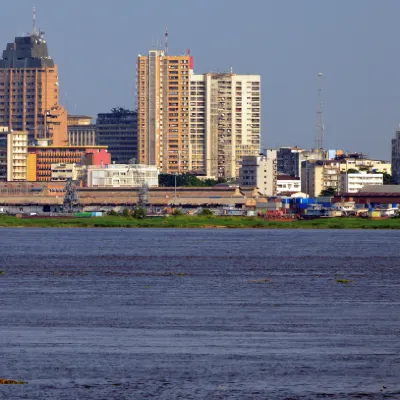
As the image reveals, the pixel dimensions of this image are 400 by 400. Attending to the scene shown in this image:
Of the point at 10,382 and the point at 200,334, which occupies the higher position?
the point at 200,334

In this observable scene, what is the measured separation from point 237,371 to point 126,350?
12.9 ft

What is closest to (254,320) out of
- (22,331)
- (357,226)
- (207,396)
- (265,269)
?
(22,331)

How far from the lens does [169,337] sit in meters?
35.4

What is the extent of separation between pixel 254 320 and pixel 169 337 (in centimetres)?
518

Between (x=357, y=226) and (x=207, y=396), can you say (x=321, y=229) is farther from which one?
(x=207, y=396)

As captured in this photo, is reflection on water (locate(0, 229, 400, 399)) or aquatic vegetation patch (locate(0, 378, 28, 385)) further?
reflection on water (locate(0, 229, 400, 399))

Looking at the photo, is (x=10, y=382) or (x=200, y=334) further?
(x=200, y=334)

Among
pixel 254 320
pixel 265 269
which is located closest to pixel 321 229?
pixel 265 269

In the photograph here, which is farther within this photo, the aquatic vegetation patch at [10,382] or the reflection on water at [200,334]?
the reflection on water at [200,334]

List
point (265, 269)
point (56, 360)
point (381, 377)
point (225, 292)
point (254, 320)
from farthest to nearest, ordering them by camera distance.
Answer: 1. point (265, 269)
2. point (225, 292)
3. point (254, 320)
4. point (56, 360)
5. point (381, 377)

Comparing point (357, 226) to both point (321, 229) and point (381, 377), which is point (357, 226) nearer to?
point (321, 229)

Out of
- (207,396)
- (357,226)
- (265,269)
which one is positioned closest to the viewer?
(207,396)

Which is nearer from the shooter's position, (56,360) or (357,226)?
(56,360)

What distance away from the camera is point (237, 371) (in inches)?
1176
